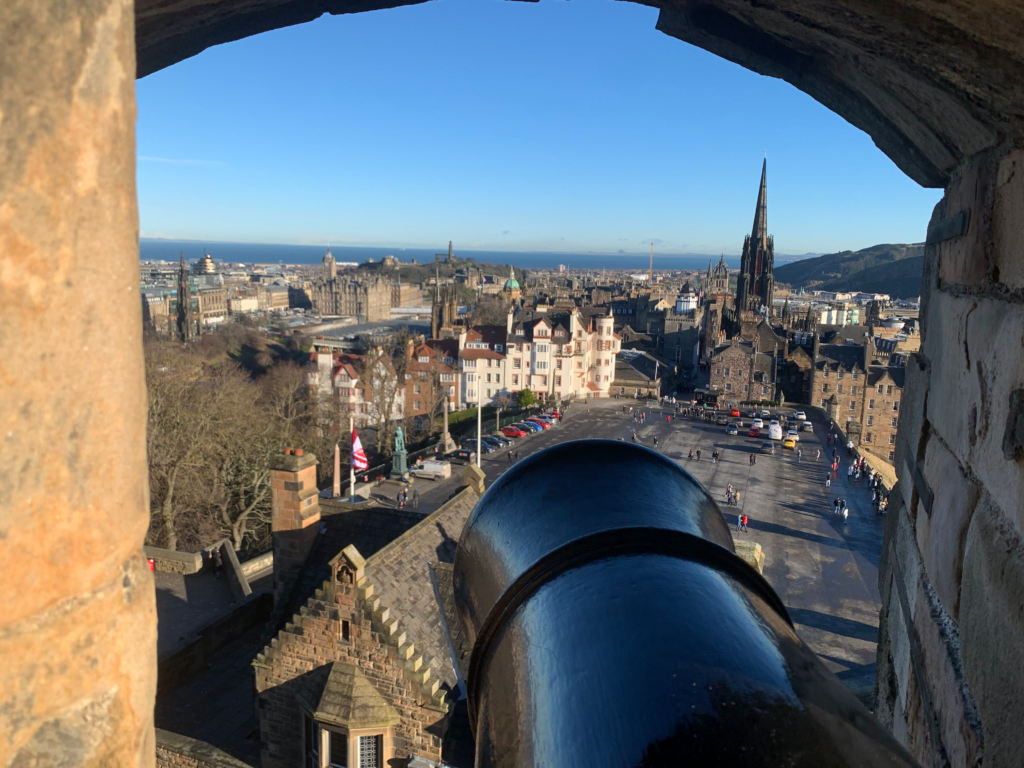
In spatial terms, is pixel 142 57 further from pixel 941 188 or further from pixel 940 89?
pixel 941 188

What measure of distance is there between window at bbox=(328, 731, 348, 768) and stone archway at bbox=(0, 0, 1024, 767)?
20.3 feet

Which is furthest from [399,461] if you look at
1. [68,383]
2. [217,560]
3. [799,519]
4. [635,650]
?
[68,383]

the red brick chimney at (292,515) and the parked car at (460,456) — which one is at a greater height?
the red brick chimney at (292,515)

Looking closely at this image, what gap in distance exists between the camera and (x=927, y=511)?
221 cm

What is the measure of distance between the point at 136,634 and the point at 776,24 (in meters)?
2.17

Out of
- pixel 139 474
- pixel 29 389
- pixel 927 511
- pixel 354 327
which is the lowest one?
pixel 354 327

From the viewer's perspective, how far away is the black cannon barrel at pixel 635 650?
3.32ft

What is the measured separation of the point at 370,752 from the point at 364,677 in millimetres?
798

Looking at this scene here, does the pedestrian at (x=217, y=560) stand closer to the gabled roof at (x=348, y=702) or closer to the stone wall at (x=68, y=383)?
the gabled roof at (x=348, y=702)

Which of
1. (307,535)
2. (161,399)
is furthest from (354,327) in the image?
(307,535)

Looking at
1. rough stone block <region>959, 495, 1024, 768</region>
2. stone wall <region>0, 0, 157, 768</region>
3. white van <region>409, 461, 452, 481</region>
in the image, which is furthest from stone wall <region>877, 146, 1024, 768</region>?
white van <region>409, 461, 452, 481</region>

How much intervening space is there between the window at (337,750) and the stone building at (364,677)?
0.5 inches

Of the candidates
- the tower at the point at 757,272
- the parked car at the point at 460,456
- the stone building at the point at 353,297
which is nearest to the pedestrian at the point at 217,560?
the parked car at the point at 460,456

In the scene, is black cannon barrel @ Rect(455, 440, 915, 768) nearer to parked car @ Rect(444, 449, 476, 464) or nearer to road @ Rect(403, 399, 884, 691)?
road @ Rect(403, 399, 884, 691)
